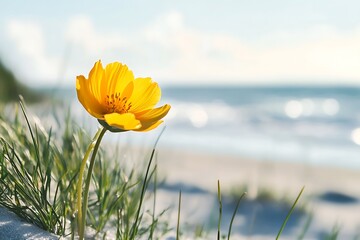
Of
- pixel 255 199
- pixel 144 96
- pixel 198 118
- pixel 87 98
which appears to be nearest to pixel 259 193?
pixel 255 199

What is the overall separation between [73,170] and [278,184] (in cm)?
302

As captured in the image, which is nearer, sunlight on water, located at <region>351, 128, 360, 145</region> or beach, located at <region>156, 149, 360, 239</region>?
beach, located at <region>156, 149, 360, 239</region>

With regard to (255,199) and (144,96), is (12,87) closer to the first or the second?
(255,199)

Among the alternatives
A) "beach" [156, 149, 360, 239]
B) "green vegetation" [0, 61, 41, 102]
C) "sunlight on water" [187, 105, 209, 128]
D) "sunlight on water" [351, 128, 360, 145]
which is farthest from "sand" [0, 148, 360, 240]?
"sunlight on water" [187, 105, 209, 128]

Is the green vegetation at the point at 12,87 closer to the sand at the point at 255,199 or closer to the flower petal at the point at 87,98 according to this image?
the sand at the point at 255,199

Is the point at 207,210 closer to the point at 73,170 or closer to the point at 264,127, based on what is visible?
the point at 73,170

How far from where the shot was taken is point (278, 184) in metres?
4.67

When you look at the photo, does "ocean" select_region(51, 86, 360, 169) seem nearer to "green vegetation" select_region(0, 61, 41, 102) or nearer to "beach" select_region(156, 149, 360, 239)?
"beach" select_region(156, 149, 360, 239)

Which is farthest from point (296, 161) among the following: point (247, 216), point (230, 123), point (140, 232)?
point (230, 123)

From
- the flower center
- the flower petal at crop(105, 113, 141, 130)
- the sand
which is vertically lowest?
the sand

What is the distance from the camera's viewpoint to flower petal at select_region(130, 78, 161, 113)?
1.37 m

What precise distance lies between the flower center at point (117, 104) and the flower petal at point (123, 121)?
0.33ft

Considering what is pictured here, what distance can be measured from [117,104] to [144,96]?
0.08 meters

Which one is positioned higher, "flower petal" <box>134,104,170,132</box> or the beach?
"flower petal" <box>134,104,170,132</box>
